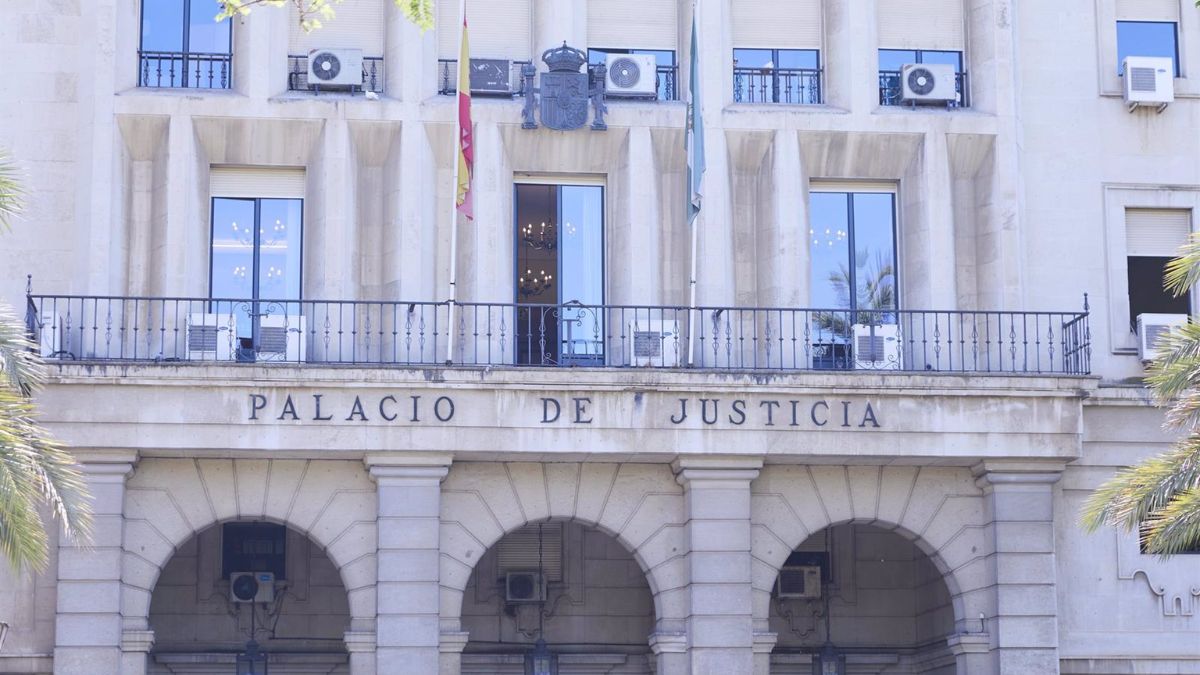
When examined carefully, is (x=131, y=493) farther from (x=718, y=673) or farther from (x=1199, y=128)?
(x=1199, y=128)

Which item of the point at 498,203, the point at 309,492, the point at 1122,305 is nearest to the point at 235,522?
the point at 309,492

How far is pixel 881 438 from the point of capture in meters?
30.0

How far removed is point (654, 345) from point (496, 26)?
548 centimetres

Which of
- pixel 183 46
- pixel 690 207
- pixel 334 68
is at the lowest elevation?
pixel 690 207

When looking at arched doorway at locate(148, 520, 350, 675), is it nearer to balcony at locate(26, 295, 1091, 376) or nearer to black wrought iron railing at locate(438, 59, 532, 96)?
balcony at locate(26, 295, 1091, 376)

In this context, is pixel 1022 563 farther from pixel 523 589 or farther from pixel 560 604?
pixel 523 589

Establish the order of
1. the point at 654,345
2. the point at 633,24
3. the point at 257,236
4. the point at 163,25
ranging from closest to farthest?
the point at 654,345 → the point at 257,236 → the point at 163,25 → the point at 633,24

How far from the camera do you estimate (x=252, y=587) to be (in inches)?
1267

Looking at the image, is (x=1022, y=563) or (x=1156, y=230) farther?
(x=1156, y=230)

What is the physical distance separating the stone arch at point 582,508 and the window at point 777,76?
19.9 feet

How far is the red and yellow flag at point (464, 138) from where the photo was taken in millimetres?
29719

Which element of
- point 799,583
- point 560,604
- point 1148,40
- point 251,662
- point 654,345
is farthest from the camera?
point 799,583

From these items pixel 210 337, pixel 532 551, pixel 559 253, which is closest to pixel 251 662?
pixel 532 551

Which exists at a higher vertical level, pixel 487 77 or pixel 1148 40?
pixel 1148 40
